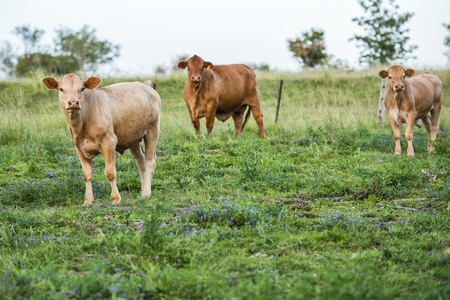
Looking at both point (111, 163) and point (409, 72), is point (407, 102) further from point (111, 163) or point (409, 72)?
point (111, 163)

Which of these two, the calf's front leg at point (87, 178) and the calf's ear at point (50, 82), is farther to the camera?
the calf's front leg at point (87, 178)

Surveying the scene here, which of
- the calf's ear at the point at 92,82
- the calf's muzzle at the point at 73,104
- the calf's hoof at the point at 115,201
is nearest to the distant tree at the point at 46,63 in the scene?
the calf's ear at the point at 92,82

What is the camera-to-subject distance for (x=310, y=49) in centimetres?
3462

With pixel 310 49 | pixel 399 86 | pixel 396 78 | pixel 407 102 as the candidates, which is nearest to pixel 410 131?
pixel 407 102

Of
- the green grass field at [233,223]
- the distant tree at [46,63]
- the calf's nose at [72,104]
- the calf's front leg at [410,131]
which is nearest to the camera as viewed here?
the green grass field at [233,223]

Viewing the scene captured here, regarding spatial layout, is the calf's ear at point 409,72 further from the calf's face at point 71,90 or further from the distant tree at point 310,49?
the distant tree at point 310,49

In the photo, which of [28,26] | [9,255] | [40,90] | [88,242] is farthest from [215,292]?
[28,26]

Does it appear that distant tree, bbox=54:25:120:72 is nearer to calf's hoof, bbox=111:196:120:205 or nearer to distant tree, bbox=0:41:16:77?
distant tree, bbox=0:41:16:77

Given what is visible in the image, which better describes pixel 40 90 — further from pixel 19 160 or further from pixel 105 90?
pixel 105 90

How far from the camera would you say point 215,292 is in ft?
11.1

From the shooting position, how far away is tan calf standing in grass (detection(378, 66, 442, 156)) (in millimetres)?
9969

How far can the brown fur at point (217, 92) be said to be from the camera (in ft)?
35.8

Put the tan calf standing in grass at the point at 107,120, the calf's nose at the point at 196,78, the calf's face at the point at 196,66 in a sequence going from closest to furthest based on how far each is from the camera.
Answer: the tan calf standing in grass at the point at 107,120 < the calf's nose at the point at 196,78 < the calf's face at the point at 196,66

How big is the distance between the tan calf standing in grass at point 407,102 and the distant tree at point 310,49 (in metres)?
23.9
